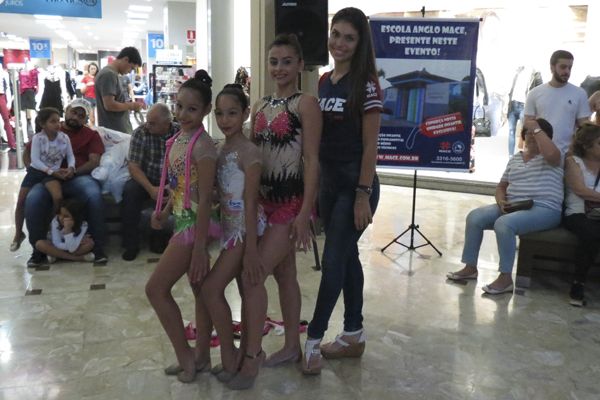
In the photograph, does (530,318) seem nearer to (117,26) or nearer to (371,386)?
(371,386)

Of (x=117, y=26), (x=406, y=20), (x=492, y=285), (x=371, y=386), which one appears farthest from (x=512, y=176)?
(x=117, y=26)

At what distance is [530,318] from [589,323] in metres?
Answer: 0.31

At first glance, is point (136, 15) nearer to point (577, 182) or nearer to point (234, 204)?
point (577, 182)

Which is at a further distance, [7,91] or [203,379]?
[7,91]

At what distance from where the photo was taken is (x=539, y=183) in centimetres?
362

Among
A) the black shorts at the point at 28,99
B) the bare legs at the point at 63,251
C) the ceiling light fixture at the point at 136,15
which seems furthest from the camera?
the ceiling light fixture at the point at 136,15

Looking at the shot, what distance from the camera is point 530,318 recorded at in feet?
10.2

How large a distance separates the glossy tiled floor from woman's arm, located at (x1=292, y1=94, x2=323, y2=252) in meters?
0.70

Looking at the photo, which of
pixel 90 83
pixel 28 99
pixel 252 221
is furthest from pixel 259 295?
pixel 90 83

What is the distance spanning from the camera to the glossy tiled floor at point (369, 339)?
2.29 m

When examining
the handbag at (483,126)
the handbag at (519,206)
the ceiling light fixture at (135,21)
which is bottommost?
the handbag at (519,206)

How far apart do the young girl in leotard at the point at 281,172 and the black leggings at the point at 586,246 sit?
2.06m

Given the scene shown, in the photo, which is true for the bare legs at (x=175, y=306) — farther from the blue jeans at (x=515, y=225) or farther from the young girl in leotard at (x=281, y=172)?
the blue jeans at (x=515, y=225)

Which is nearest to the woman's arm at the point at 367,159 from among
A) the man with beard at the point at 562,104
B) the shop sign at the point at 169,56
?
the man with beard at the point at 562,104
